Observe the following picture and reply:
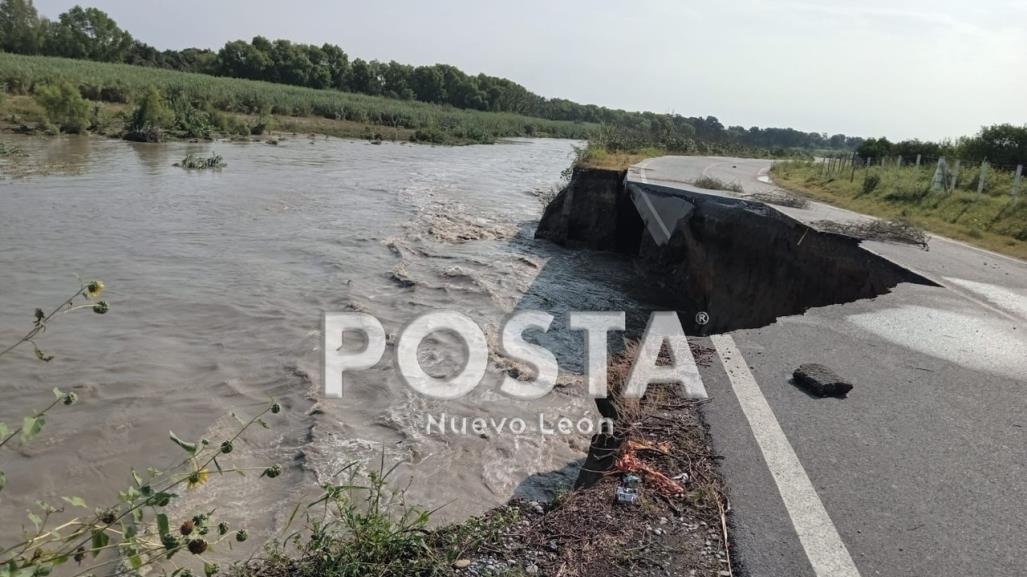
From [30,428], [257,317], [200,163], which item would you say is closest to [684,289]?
[257,317]

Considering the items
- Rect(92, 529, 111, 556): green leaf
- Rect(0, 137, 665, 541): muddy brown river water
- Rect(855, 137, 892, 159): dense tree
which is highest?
Rect(855, 137, 892, 159): dense tree

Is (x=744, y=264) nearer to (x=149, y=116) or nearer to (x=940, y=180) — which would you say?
(x=940, y=180)

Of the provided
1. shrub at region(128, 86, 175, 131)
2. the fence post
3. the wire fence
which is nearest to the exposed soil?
the wire fence

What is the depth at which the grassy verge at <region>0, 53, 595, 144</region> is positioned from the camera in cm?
4209

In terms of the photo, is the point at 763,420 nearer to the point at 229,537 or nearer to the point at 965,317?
the point at 229,537

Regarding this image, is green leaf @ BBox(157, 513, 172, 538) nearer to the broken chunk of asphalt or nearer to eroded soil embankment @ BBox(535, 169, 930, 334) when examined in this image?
the broken chunk of asphalt

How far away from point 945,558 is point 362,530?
268cm

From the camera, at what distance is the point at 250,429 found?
21.2ft

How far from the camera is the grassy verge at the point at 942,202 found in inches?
560

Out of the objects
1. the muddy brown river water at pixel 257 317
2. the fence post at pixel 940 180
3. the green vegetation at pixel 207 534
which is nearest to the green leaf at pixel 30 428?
the green vegetation at pixel 207 534

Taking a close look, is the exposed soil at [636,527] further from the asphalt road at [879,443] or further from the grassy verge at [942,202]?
the grassy verge at [942,202]

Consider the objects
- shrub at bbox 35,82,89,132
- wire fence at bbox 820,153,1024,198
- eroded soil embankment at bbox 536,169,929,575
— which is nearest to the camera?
eroded soil embankment at bbox 536,169,929,575

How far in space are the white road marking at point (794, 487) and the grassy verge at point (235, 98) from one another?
42.5 m

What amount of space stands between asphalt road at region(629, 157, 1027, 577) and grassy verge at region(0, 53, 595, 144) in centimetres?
4228
